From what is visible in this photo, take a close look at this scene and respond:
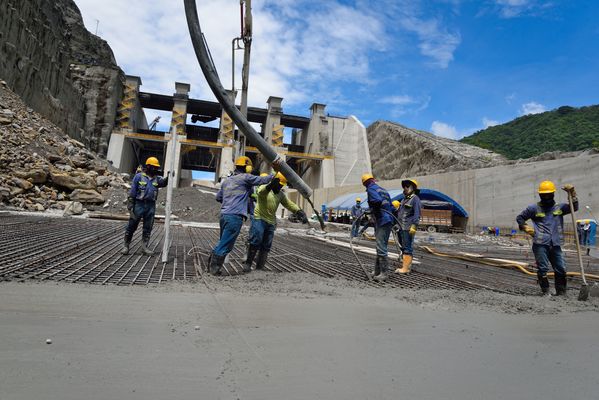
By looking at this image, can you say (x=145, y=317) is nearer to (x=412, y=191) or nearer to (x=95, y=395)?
(x=95, y=395)

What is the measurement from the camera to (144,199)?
5234 mm

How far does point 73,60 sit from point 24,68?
57.9ft

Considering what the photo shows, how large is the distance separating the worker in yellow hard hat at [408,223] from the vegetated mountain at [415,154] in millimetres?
19340

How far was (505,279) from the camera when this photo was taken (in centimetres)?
527

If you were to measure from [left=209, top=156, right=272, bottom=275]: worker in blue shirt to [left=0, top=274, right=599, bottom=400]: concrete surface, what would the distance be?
36.9 inches

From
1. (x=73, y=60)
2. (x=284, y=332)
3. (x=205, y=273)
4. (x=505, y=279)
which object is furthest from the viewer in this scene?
(x=73, y=60)

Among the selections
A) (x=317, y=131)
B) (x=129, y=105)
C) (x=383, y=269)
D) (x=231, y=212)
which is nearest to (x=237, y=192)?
(x=231, y=212)

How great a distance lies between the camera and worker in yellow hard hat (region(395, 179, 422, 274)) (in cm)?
519

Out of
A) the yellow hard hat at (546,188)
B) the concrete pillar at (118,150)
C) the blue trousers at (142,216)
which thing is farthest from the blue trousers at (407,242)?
the concrete pillar at (118,150)

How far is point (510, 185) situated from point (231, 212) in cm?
1666

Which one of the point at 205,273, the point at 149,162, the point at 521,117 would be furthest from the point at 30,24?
the point at 521,117

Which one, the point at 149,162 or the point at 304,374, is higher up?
the point at 149,162

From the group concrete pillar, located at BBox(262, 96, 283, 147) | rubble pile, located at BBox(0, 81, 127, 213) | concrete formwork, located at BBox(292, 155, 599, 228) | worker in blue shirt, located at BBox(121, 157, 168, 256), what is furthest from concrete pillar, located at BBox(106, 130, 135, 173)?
worker in blue shirt, located at BBox(121, 157, 168, 256)

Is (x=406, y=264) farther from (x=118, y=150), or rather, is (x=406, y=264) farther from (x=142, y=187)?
(x=118, y=150)
